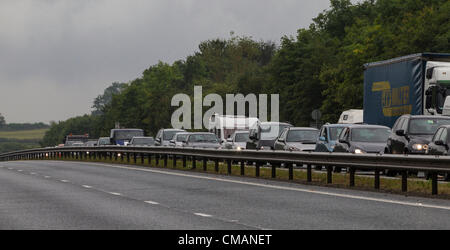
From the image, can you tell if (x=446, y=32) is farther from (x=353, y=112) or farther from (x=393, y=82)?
(x=393, y=82)

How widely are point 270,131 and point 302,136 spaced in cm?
513

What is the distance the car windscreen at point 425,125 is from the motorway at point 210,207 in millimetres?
5023

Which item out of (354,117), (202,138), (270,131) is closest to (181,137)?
(202,138)

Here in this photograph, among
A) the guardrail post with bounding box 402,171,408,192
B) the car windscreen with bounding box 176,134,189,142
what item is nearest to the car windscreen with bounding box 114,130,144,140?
the car windscreen with bounding box 176,134,189,142

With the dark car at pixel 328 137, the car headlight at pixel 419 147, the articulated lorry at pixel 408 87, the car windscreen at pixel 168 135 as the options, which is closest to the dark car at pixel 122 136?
the car windscreen at pixel 168 135

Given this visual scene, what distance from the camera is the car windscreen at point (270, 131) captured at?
38778 mm

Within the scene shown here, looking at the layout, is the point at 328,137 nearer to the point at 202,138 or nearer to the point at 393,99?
the point at 393,99

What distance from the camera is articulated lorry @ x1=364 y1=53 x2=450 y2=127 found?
1088 inches

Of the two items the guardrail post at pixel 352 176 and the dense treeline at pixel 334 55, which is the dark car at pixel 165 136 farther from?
the guardrail post at pixel 352 176

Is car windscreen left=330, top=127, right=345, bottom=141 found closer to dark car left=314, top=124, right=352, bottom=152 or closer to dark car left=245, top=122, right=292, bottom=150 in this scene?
dark car left=314, top=124, right=352, bottom=152

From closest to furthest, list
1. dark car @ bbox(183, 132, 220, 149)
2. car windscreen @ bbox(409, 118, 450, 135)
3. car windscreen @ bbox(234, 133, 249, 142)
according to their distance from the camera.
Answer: car windscreen @ bbox(409, 118, 450, 135) < car windscreen @ bbox(234, 133, 249, 142) < dark car @ bbox(183, 132, 220, 149)

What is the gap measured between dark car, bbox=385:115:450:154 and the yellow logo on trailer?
11.0ft

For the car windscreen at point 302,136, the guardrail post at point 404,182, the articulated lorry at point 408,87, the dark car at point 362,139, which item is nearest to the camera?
the guardrail post at point 404,182
